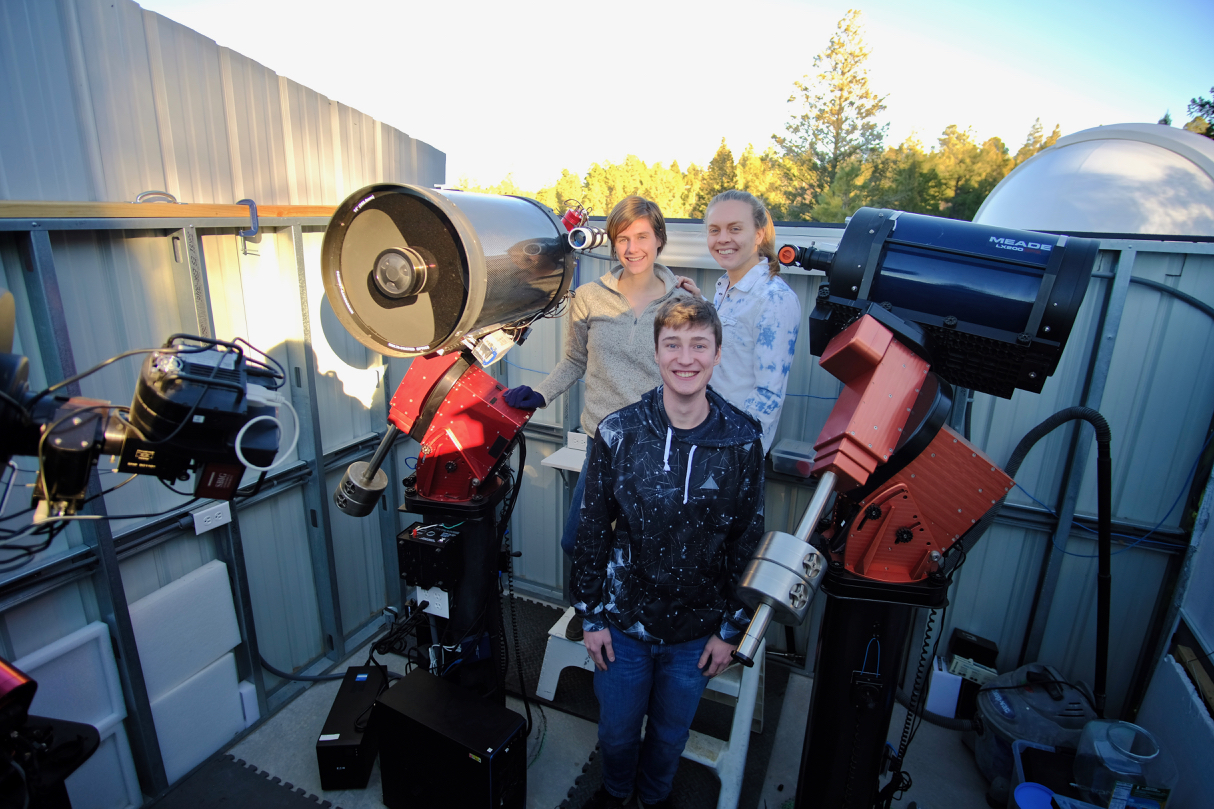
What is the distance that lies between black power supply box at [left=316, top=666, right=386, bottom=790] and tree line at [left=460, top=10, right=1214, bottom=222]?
83.0 feet

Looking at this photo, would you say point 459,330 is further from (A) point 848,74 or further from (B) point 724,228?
(A) point 848,74

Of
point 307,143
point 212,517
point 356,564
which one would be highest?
point 307,143

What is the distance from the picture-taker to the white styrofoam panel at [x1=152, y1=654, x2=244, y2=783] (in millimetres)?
2662

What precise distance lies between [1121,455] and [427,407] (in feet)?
10.9

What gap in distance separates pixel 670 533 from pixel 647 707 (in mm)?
832

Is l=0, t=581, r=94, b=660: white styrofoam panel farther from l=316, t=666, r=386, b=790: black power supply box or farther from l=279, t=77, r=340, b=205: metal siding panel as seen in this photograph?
l=279, t=77, r=340, b=205: metal siding panel

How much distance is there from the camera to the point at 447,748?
7.55 ft

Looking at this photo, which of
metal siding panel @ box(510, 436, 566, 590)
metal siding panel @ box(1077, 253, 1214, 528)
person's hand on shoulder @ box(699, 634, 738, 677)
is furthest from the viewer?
metal siding panel @ box(510, 436, 566, 590)

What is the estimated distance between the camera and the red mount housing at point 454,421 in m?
2.39

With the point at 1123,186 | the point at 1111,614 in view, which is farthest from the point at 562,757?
the point at 1123,186

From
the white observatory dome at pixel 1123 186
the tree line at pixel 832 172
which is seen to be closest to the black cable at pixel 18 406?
the white observatory dome at pixel 1123 186

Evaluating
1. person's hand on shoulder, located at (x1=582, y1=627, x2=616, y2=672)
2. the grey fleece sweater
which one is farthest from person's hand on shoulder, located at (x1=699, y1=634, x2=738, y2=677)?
the grey fleece sweater

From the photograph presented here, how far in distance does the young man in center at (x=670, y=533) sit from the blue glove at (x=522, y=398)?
500mm

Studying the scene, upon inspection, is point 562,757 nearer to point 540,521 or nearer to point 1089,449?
point 540,521
